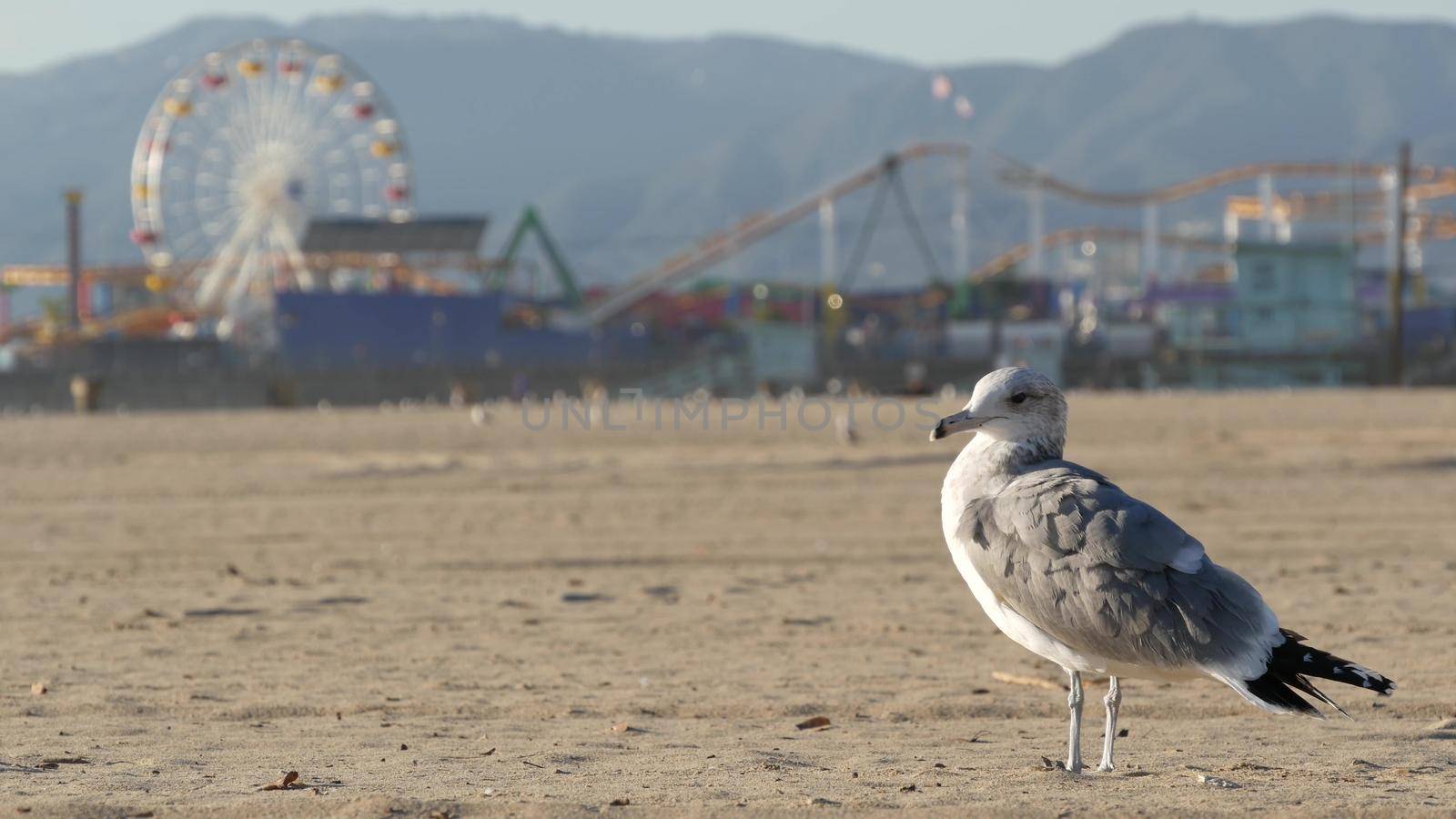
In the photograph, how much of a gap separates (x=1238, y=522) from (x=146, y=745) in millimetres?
9359

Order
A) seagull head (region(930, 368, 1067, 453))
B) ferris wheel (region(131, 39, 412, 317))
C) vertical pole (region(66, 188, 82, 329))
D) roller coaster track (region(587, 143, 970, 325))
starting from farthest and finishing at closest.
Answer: roller coaster track (region(587, 143, 970, 325)), vertical pole (region(66, 188, 82, 329)), ferris wheel (region(131, 39, 412, 317)), seagull head (region(930, 368, 1067, 453))

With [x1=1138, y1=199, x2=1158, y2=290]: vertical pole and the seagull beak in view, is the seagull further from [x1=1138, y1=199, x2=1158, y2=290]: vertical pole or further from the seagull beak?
[x1=1138, y1=199, x2=1158, y2=290]: vertical pole

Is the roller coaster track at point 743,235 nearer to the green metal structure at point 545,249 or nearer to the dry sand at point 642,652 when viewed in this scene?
the green metal structure at point 545,249

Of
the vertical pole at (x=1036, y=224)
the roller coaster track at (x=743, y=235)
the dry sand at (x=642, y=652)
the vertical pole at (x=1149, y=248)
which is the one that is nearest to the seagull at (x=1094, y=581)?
the dry sand at (x=642, y=652)

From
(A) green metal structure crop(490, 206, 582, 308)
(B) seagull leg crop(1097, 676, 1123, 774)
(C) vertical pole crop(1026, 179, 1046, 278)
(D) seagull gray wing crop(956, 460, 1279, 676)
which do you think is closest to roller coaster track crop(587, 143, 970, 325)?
(A) green metal structure crop(490, 206, 582, 308)

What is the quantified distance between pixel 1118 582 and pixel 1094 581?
2.5 inches

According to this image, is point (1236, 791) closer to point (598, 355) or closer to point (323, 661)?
point (323, 661)

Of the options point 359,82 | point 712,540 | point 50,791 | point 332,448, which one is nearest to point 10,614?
point 50,791

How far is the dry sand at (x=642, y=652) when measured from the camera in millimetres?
4430

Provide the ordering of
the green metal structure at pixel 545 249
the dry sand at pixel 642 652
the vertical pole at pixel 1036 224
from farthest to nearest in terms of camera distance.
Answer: the vertical pole at pixel 1036 224, the green metal structure at pixel 545 249, the dry sand at pixel 642 652

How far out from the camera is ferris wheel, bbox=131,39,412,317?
56.3 m

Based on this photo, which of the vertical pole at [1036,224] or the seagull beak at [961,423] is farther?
the vertical pole at [1036,224]

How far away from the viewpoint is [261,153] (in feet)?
198

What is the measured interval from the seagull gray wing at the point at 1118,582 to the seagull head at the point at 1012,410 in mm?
259
